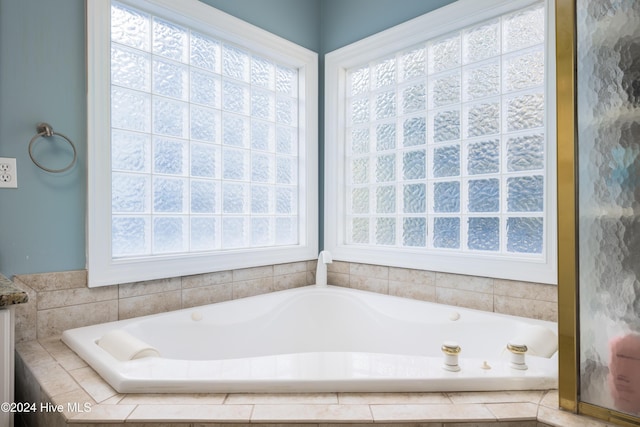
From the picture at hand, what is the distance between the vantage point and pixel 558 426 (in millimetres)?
983

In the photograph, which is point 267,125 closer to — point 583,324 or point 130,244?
point 130,244

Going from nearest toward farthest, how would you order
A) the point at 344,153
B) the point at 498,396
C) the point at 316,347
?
the point at 498,396 < the point at 316,347 < the point at 344,153

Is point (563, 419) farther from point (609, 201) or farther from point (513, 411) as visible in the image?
point (609, 201)

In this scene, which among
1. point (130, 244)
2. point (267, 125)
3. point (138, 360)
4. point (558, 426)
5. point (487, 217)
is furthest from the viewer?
point (267, 125)

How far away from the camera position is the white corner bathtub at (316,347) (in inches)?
44.8

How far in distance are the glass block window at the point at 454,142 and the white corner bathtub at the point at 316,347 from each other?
1.47ft

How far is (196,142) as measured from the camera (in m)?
2.18

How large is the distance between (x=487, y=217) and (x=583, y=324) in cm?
107

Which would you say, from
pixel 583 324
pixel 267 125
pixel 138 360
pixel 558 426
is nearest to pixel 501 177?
pixel 583 324

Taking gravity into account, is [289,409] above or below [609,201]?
below

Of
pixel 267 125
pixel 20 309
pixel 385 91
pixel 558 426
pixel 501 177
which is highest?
pixel 385 91

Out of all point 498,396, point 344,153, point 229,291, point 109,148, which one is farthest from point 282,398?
point 344,153

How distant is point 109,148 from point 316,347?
1593 millimetres

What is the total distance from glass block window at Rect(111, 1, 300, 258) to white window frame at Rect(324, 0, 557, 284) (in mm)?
273
